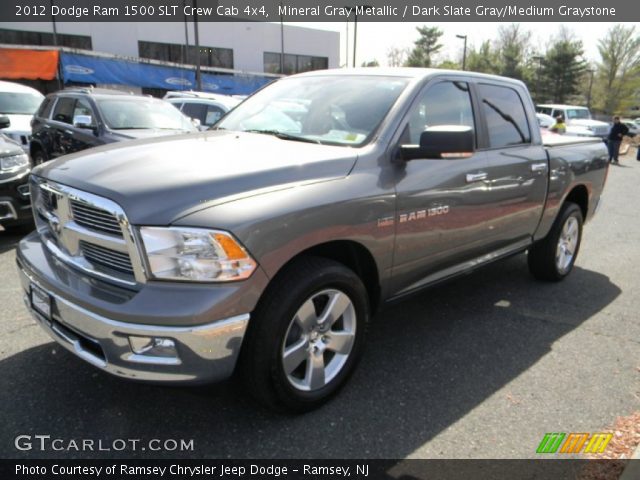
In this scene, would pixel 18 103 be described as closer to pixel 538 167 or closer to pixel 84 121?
pixel 84 121

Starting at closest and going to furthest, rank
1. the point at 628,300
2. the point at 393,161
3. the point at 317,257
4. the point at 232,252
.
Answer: the point at 232,252, the point at 317,257, the point at 393,161, the point at 628,300

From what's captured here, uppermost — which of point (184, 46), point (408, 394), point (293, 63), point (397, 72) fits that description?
point (184, 46)

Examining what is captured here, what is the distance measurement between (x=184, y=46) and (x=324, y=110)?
36.6 metres

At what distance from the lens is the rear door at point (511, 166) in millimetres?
3816

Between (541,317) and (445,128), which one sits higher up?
(445,128)

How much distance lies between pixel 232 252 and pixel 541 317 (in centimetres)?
308

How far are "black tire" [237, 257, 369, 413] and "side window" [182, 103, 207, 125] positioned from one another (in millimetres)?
9610

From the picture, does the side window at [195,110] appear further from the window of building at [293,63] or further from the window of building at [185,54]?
the window of building at [293,63]

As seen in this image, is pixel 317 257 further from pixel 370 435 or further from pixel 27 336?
pixel 27 336

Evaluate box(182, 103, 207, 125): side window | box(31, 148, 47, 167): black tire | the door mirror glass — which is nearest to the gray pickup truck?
the door mirror glass

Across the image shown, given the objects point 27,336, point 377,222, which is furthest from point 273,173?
point 27,336

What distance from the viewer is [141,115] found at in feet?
26.2

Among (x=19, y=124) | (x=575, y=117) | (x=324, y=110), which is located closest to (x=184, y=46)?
(x=575, y=117)

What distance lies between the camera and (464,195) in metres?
3.43
